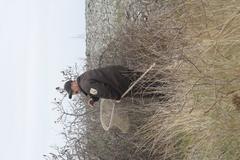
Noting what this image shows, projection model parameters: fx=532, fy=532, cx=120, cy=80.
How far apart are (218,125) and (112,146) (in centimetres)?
245

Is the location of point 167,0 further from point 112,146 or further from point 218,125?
point 112,146

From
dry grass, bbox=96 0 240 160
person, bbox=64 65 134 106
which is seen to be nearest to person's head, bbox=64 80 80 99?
person, bbox=64 65 134 106

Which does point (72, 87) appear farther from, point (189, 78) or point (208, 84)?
point (208, 84)

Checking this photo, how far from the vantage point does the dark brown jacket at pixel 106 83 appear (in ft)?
15.3

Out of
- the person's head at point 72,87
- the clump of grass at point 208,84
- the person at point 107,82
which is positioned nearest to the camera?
the clump of grass at point 208,84

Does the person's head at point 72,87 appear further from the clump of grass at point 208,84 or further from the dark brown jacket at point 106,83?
the clump of grass at point 208,84

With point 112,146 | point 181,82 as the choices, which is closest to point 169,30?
point 181,82

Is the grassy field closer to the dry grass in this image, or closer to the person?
the dry grass

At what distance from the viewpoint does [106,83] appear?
4.70m

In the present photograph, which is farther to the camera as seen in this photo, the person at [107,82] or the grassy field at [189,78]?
the person at [107,82]

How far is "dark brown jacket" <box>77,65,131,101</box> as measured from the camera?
4676mm

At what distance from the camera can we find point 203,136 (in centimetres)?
361

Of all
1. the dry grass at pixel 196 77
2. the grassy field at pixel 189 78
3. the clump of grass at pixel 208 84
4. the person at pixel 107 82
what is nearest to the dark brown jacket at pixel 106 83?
the person at pixel 107 82

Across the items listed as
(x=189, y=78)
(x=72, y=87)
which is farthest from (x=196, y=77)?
(x=72, y=87)
